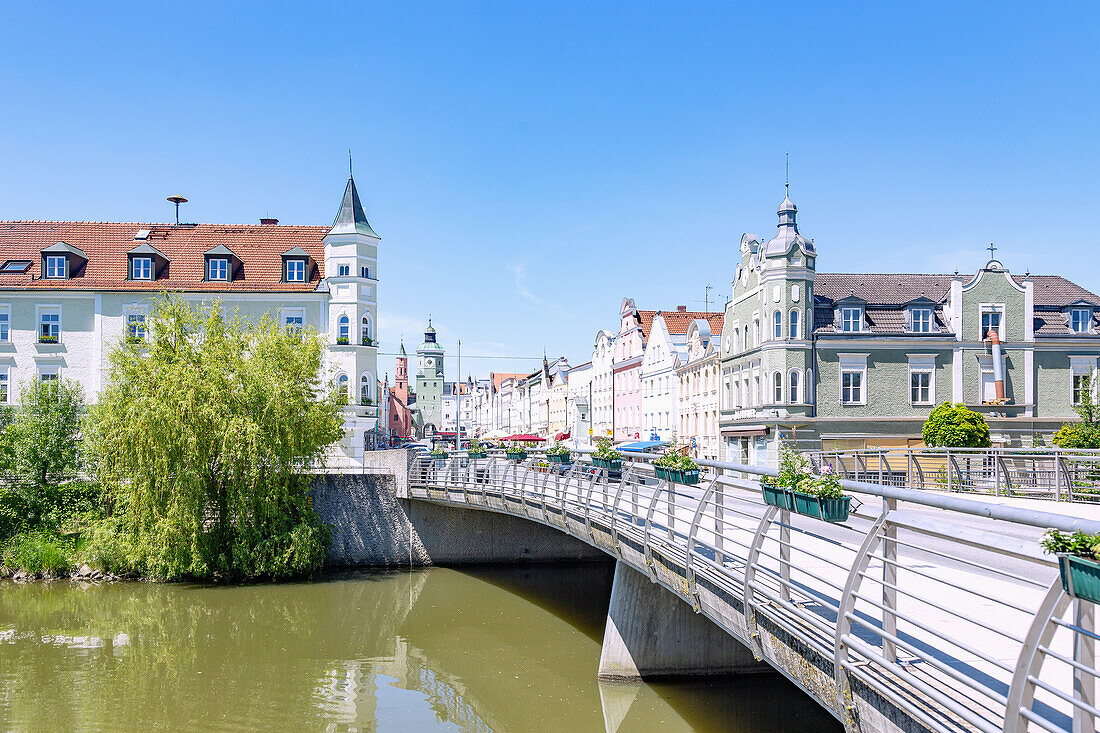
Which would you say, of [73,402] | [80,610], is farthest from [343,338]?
[80,610]

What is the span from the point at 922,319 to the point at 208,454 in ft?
103

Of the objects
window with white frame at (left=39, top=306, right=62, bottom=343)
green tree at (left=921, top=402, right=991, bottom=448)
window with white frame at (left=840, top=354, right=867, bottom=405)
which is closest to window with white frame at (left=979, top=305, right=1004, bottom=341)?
window with white frame at (left=840, top=354, right=867, bottom=405)

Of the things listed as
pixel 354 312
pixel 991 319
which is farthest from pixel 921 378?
pixel 354 312

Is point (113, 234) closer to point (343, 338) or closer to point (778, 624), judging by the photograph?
point (343, 338)

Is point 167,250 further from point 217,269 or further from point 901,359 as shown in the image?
point 901,359

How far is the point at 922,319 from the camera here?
3991 centimetres

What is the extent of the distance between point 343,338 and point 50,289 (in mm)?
13190

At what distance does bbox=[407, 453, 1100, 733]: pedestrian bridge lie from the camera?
4.17 m

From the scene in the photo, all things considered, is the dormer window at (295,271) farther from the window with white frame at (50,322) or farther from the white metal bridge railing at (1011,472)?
the white metal bridge railing at (1011,472)

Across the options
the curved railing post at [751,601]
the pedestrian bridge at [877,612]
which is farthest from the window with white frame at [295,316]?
the curved railing post at [751,601]

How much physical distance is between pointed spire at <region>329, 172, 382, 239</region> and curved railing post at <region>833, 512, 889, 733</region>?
117ft

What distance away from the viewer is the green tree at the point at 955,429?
27.8 m

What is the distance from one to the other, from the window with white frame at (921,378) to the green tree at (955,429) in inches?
393

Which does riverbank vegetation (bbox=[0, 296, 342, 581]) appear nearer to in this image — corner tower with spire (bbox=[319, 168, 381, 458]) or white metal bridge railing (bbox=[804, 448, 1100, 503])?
corner tower with spire (bbox=[319, 168, 381, 458])
